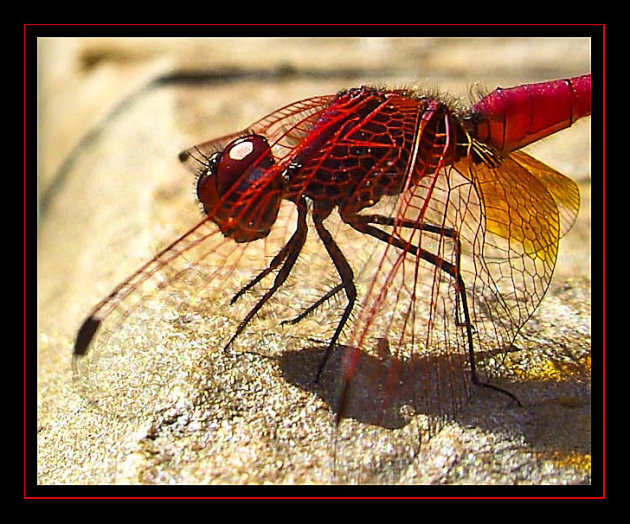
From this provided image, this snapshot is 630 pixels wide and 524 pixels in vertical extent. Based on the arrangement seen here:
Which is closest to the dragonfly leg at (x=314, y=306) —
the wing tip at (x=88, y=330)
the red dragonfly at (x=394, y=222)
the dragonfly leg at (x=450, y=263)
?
the red dragonfly at (x=394, y=222)

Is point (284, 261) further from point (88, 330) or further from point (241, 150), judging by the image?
point (88, 330)

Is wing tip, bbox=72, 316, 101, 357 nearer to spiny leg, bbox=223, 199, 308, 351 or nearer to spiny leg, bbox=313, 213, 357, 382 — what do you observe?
spiny leg, bbox=223, 199, 308, 351

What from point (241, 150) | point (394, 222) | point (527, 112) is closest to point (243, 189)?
point (241, 150)

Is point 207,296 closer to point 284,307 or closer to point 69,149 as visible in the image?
point 284,307

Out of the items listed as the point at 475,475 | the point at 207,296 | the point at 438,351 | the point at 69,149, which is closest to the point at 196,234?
the point at 207,296

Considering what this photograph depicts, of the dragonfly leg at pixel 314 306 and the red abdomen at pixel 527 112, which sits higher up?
the red abdomen at pixel 527 112

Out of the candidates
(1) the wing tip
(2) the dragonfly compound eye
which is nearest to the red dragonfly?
(2) the dragonfly compound eye

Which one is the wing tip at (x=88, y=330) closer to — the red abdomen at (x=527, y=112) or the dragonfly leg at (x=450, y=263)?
the dragonfly leg at (x=450, y=263)

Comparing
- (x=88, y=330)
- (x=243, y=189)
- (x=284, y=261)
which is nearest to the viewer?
(x=88, y=330)
